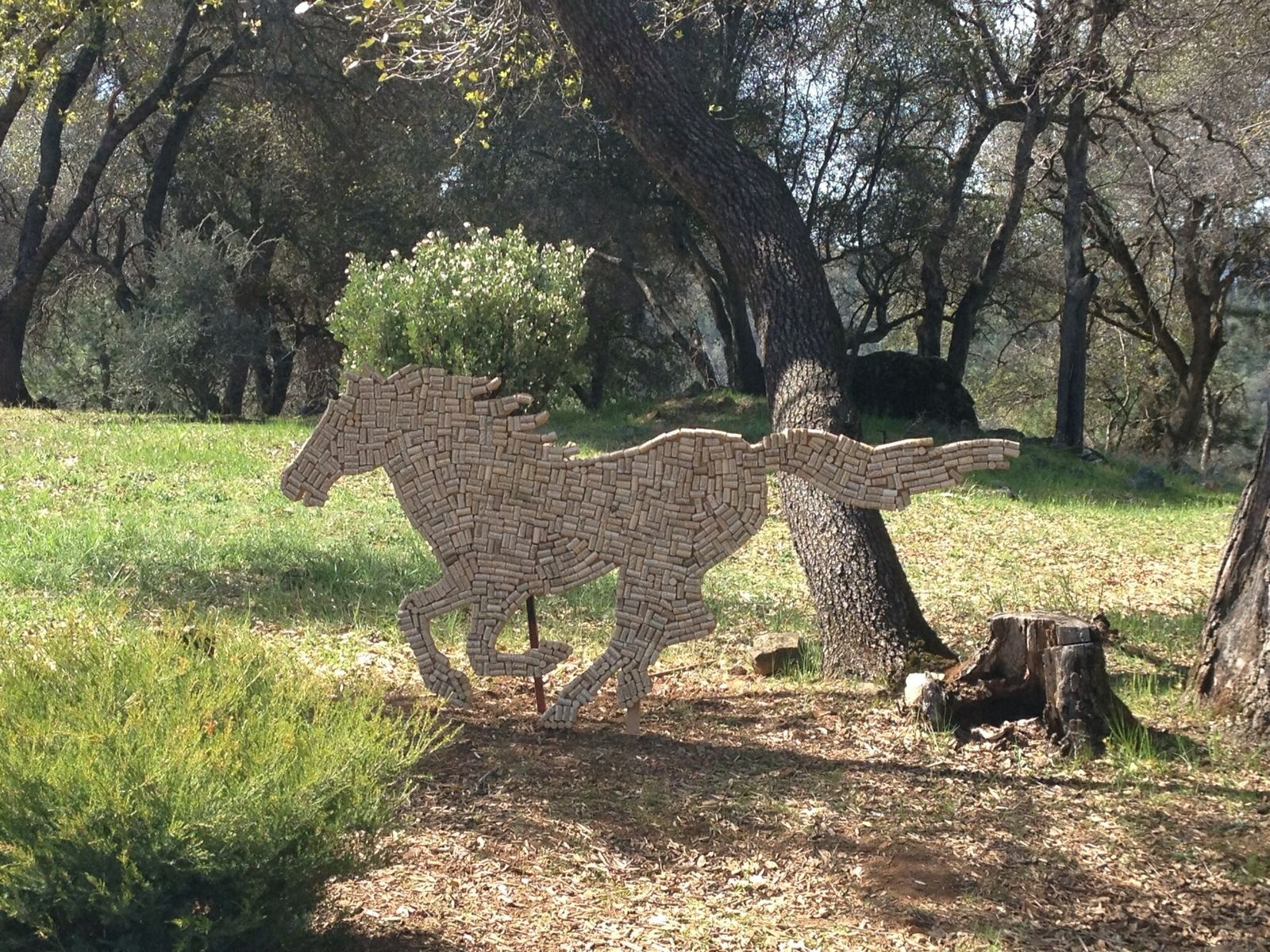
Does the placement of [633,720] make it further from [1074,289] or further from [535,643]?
[1074,289]

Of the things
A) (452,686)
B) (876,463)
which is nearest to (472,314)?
(452,686)

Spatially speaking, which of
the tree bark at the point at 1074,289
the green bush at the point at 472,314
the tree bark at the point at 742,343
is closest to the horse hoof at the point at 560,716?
the green bush at the point at 472,314

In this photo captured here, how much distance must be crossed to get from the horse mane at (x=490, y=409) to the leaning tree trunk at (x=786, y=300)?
167 centimetres

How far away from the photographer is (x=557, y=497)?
4848 millimetres

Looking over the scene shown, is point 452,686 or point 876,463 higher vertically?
point 876,463

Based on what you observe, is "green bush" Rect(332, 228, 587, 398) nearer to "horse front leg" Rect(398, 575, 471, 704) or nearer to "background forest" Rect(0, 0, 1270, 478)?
"horse front leg" Rect(398, 575, 471, 704)

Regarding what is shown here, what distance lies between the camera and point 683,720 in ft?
18.4

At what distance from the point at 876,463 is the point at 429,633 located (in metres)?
2.01

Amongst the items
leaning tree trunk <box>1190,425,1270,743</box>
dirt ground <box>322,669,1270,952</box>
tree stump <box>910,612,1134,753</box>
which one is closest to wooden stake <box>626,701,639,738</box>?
dirt ground <box>322,669,1270,952</box>

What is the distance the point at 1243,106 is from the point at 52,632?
13.0 meters

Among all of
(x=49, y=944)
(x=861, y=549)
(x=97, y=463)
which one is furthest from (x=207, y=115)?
(x=49, y=944)

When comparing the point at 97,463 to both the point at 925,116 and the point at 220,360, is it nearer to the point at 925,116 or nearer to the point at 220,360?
the point at 220,360

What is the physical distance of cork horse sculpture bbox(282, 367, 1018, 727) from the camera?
467 cm

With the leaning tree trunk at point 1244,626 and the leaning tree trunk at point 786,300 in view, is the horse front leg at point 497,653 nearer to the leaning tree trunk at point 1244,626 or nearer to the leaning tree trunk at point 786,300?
the leaning tree trunk at point 786,300
